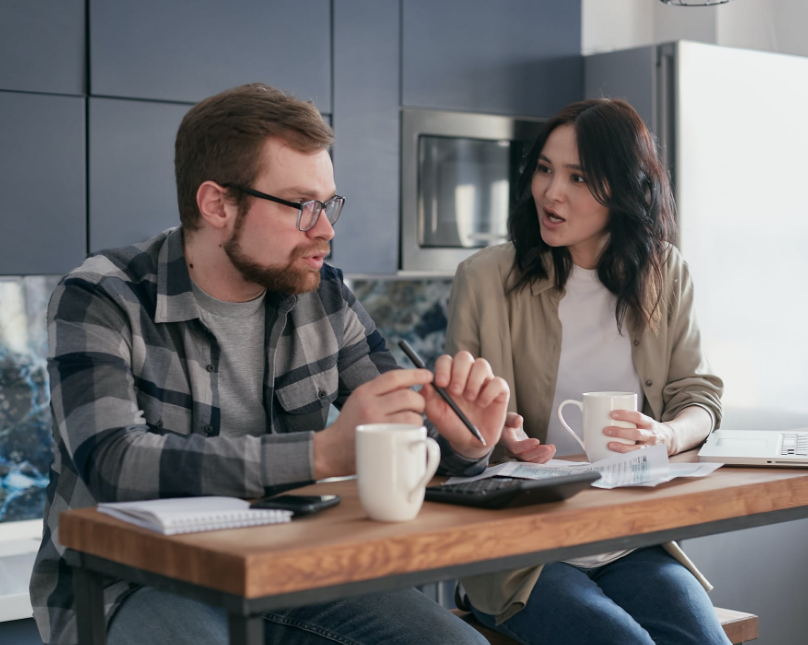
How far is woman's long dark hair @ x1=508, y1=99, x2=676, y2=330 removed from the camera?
2.02 metres

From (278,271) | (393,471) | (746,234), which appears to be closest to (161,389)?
(278,271)

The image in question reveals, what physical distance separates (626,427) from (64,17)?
1630mm

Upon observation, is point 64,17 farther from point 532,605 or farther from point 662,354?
point 532,605

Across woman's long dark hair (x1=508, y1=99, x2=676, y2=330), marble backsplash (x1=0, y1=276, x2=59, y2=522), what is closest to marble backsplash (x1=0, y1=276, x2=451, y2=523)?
marble backsplash (x1=0, y1=276, x2=59, y2=522)

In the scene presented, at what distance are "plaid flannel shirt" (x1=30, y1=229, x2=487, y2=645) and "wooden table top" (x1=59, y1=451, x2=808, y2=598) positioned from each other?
3.9 inches

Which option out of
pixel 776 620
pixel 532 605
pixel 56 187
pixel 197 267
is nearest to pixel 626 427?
pixel 532 605

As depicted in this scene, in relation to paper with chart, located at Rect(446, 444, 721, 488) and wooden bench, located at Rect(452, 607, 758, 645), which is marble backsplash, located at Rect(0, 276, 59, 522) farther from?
paper with chart, located at Rect(446, 444, 721, 488)

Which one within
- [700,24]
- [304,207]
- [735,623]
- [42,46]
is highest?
[700,24]

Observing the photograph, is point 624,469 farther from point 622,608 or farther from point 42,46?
point 42,46

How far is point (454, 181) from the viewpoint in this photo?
3.01 m

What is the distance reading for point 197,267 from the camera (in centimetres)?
164

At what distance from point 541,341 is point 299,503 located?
0.93 meters

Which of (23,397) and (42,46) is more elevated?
(42,46)

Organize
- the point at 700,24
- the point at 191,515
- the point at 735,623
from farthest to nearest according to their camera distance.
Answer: the point at 700,24 → the point at 735,623 → the point at 191,515
